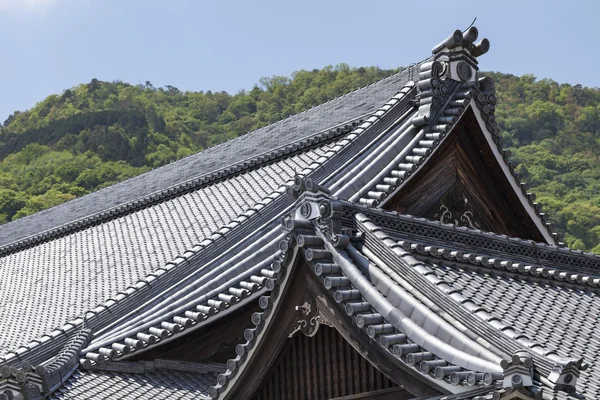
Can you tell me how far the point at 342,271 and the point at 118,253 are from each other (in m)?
7.08

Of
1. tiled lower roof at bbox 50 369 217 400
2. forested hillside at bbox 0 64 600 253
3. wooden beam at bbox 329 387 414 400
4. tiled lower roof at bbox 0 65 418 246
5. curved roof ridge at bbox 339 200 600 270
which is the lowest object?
tiled lower roof at bbox 50 369 217 400

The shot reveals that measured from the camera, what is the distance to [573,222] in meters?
44.3

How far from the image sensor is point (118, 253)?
1361 centimetres

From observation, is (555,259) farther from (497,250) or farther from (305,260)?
(305,260)

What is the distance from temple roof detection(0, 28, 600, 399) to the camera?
6.57 meters

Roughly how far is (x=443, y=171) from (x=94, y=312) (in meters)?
4.03

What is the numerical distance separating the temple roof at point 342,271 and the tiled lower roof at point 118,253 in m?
0.05

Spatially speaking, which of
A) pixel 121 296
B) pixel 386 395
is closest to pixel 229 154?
pixel 121 296

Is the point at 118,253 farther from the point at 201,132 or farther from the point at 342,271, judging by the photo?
the point at 201,132

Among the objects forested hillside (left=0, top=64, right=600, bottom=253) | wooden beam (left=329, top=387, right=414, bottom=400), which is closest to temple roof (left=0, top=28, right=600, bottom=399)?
wooden beam (left=329, top=387, right=414, bottom=400)

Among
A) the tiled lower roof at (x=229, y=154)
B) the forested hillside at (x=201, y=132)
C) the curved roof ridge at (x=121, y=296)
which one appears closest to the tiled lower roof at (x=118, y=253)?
the curved roof ridge at (x=121, y=296)

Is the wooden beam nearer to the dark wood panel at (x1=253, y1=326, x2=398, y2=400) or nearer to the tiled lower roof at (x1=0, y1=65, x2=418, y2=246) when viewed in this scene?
the dark wood panel at (x1=253, y1=326, x2=398, y2=400)

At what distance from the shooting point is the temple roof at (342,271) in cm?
657

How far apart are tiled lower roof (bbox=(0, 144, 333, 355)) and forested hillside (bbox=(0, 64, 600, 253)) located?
2436cm
